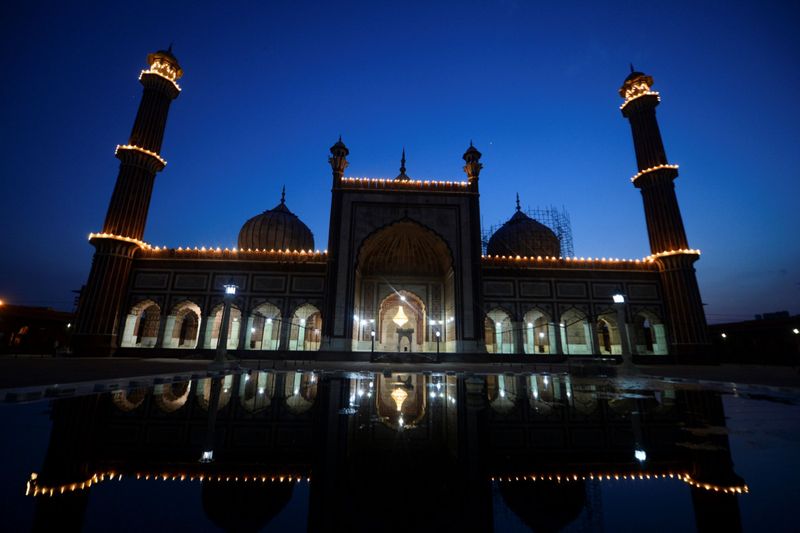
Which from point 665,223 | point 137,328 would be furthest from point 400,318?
point 665,223

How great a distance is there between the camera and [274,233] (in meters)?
29.3

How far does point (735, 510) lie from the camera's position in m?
1.47

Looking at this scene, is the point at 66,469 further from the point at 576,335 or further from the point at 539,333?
the point at 576,335

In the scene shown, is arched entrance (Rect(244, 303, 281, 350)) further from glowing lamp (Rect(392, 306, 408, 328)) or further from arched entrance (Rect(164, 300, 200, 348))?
glowing lamp (Rect(392, 306, 408, 328))

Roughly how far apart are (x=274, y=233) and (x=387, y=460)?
29.3 metres

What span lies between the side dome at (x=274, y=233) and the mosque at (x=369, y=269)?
447 cm

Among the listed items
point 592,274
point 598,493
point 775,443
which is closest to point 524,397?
point 775,443

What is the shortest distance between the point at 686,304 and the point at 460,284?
48.0 ft

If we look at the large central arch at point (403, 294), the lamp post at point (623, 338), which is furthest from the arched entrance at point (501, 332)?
the lamp post at point (623, 338)

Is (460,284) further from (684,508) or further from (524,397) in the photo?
(684,508)

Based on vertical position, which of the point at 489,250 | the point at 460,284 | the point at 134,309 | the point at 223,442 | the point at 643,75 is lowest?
the point at 223,442

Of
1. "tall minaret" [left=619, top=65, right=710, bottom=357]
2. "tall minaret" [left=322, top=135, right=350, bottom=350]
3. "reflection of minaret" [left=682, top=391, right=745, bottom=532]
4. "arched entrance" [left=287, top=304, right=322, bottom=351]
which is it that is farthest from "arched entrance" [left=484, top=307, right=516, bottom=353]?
"reflection of minaret" [left=682, top=391, right=745, bottom=532]

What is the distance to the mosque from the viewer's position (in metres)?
22.0

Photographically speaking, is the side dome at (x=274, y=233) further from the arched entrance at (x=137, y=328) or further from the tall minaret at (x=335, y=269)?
the arched entrance at (x=137, y=328)
